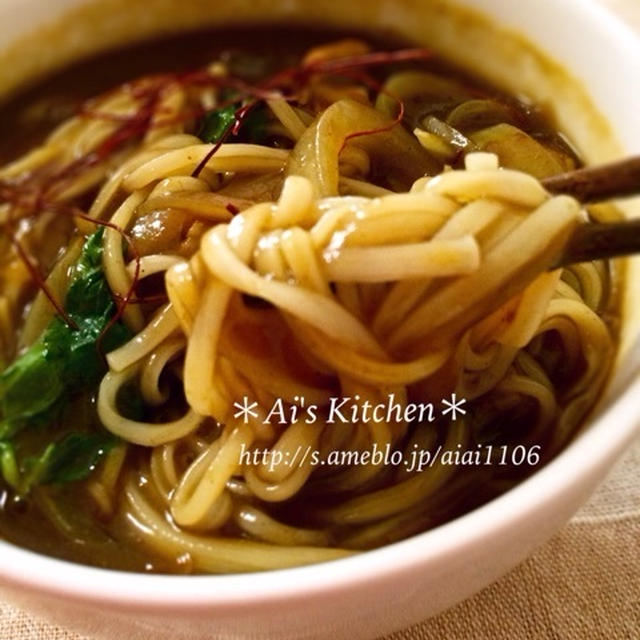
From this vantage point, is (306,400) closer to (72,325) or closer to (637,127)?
(72,325)

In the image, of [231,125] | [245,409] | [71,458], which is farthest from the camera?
[231,125]

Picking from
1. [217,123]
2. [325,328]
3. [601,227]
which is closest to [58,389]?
[325,328]

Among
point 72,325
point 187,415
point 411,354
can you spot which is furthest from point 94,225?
point 411,354

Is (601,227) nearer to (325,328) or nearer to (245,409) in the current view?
(325,328)

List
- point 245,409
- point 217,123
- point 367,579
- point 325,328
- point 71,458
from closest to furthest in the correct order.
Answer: point 367,579, point 325,328, point 245,409, point 71,458, point 217,123

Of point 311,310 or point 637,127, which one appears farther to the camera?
point 637,127

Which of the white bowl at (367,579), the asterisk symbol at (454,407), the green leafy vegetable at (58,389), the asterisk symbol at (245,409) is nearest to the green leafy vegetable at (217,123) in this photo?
the green leafy vegetable at (58,389)

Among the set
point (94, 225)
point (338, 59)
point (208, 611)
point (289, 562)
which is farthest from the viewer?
point (338, 59)
